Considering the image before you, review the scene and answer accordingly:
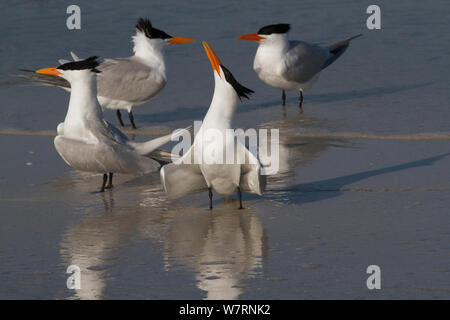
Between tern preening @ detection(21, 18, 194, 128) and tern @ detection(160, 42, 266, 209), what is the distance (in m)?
2.89

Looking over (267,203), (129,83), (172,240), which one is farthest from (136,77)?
(172,240)

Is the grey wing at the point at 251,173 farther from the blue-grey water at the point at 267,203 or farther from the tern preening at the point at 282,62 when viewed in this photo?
the tern preening at the point at 282,62

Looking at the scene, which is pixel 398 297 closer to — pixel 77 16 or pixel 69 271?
pixel 69 271

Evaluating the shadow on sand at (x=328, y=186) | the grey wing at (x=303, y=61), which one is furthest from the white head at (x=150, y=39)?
the shadow on sand at (x=328, y=186)

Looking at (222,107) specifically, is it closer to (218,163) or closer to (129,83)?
(218,163)

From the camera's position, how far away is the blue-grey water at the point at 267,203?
171 inches

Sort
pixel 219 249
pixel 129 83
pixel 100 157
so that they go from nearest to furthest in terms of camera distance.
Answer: pixel 219 249 < pixel 100 157 < pixel 129 83

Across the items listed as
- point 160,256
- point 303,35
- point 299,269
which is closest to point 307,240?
point 299,269

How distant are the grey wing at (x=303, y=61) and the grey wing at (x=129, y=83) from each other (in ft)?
5.06

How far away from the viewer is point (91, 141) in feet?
19.6

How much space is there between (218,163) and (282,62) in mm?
4095

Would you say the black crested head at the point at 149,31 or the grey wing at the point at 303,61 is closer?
the black crested head at the point at 149,31

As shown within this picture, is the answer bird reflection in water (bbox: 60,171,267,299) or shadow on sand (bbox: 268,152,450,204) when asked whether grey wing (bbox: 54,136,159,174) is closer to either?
bird reflection in water (bbox: 60,171,267,299)

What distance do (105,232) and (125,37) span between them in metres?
7.85
